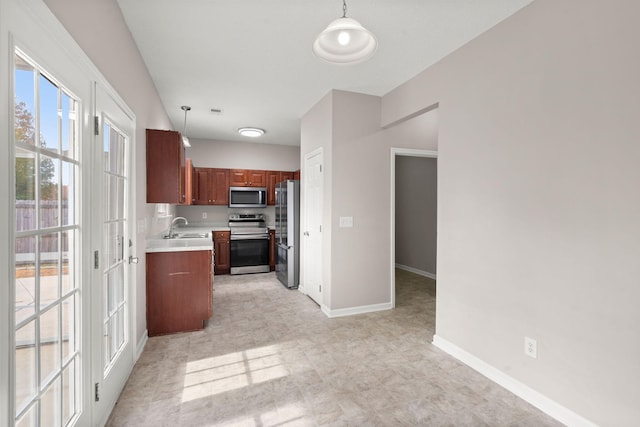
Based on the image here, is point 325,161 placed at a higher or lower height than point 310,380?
higher

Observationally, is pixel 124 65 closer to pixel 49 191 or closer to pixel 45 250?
pixel 49 191

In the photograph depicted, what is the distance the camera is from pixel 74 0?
4.59ft

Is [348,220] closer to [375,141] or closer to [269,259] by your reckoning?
[375,141]

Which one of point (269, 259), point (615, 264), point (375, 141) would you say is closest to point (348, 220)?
point (375, 141)

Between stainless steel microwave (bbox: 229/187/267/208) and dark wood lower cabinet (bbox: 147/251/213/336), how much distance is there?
2.95 m

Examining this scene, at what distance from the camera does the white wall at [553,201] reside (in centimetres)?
158

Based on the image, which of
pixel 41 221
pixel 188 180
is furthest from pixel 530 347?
pixel 188 180

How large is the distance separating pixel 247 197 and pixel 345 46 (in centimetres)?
461

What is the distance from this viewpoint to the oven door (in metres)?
5.66

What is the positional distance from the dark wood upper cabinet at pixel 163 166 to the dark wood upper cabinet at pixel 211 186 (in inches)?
113

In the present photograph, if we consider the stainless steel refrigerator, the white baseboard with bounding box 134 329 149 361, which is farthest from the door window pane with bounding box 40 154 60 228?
the stainless steel refrigerator

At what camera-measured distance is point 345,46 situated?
1.81m

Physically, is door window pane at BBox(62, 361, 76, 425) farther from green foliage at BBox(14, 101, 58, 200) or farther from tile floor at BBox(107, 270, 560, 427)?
green foliage at BBox(14, 101, 58, 200)

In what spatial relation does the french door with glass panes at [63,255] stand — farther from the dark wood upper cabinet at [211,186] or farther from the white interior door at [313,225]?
the dark wood upper cabinet at [211,186]
